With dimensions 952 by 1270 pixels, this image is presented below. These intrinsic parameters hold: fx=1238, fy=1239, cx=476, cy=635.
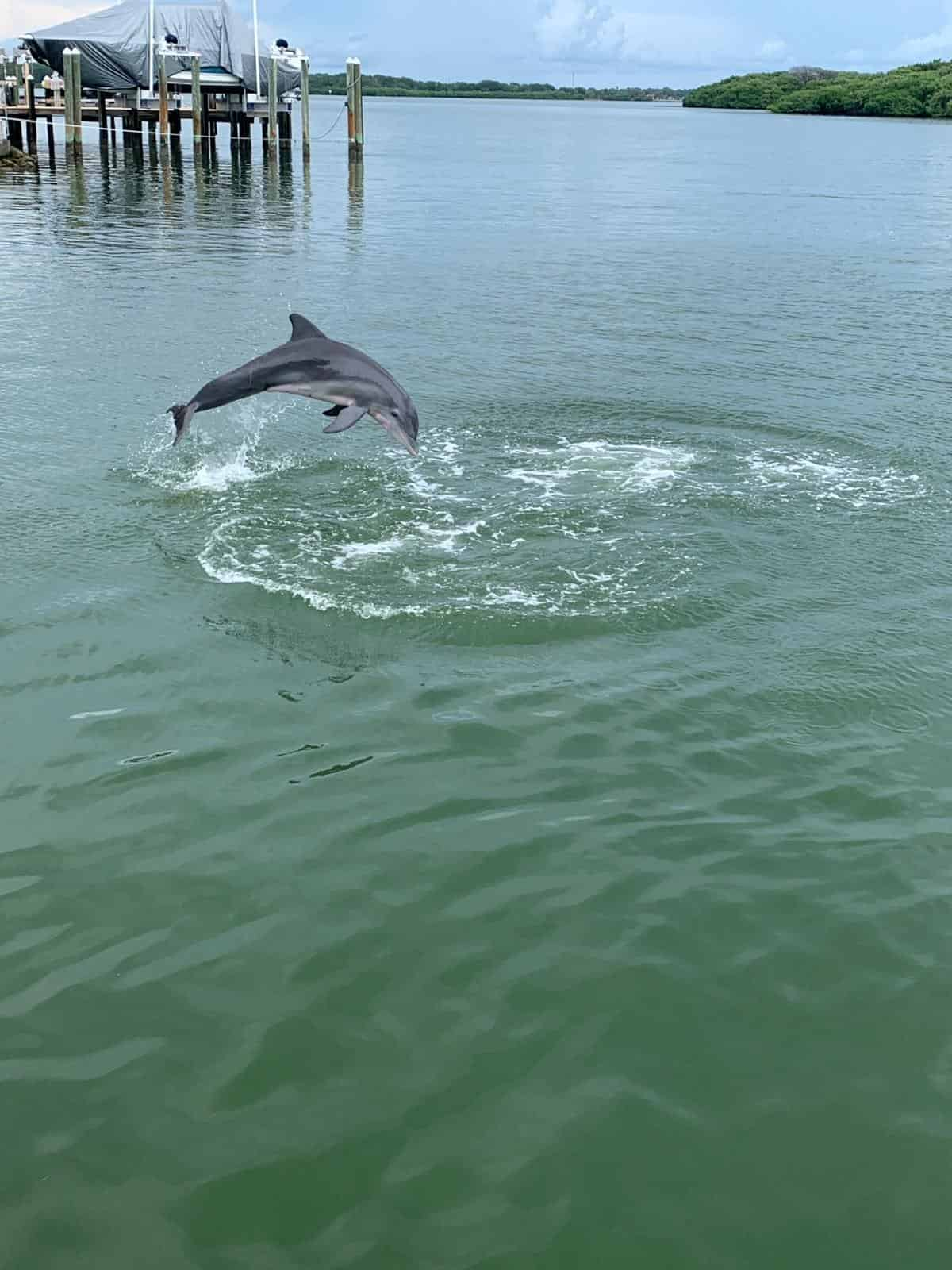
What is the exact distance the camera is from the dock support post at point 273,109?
6106 cm

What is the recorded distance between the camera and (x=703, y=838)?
26.6 ft

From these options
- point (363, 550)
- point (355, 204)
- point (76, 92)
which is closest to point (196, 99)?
point (76, 92)

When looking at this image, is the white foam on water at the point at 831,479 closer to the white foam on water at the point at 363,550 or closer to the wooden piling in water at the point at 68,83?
the white foam on water at the point at 363,550

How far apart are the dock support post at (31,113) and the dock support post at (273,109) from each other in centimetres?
1166

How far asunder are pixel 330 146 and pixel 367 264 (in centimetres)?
5940

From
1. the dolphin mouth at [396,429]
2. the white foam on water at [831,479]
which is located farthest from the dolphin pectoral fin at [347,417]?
the white foam on water at [831,479]

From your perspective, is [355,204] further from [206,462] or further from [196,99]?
[206,462]

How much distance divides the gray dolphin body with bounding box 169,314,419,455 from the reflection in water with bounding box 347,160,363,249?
24.7 m

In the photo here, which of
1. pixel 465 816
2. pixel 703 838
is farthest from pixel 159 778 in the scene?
pixel 703 838

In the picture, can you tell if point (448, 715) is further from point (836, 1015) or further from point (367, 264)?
point (367, 264)

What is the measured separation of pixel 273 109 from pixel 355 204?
59.7 feet

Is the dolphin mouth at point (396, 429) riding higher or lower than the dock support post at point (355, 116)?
lower

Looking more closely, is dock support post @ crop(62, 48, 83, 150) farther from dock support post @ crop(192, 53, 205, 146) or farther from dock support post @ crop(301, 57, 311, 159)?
dock support post @ crop(301, 57, 311, 159)

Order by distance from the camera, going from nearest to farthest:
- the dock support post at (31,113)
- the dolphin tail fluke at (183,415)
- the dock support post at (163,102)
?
the dolphin tail fluke at (183,415) → the dock support post at (163,102) → the dock support post at (31,113)
